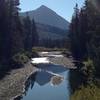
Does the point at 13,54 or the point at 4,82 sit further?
the point at 13,54

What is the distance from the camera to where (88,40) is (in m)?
64.6

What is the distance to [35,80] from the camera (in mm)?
39344

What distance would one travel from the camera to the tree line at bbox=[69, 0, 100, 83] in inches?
1419

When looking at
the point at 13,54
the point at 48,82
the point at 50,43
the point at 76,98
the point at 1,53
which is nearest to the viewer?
the point at 76,98

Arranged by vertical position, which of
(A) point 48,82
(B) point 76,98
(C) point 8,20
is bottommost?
(A) point 48,82

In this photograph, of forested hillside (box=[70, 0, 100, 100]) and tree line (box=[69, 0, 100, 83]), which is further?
tree line (box=[69, 0, 100, 83])

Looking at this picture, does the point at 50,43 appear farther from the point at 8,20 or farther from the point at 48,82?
the point at 48,82

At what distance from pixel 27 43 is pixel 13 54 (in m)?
41.9

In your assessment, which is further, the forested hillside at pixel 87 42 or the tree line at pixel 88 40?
the tree line at pixel 88 40

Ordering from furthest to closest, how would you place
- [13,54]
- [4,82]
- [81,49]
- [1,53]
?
[81,49] < [13,54] < [1,53] < [4,82]

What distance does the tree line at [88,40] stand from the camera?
118 ft

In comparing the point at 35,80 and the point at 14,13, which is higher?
the point at 14,13

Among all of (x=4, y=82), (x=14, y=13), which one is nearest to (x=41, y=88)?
(x=4, y=82)

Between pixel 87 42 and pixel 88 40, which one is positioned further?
pixel 88 40
